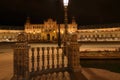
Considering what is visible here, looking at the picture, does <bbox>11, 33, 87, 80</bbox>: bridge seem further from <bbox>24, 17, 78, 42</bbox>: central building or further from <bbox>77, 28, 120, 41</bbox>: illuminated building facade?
<bbox>24, 17, 78, 42</bbox>: central building

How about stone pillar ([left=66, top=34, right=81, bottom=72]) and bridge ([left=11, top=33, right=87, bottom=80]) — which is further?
stone pillar ([left=66, top=34, right=81, bottom=72])

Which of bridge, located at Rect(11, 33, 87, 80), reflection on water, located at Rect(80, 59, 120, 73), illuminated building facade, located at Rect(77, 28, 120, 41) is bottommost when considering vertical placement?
reflection on water, located at Rect(80, 59, 120, 73)

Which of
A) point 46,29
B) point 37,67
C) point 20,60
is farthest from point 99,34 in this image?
point 20,60

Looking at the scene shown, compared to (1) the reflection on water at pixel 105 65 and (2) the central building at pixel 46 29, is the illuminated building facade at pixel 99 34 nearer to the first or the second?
(2) the central building at pixel 46 29

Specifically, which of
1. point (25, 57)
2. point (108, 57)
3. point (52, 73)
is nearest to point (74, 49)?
point (52, 73)

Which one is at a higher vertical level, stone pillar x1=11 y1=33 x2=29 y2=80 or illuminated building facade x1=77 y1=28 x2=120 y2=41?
illuminated building facade x1=77 y1=28 x2=120 y2=41

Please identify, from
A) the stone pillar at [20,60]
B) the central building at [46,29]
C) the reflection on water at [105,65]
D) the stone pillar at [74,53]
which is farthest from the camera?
the central building at [46,29]

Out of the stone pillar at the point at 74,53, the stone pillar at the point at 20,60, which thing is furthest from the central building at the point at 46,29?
the stone pillar at the point at 20,60

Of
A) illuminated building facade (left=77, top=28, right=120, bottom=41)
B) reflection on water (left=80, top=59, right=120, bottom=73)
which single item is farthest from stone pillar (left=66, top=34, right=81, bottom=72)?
illuminated building facade (left=77, top=28, right=120, bottom=41)

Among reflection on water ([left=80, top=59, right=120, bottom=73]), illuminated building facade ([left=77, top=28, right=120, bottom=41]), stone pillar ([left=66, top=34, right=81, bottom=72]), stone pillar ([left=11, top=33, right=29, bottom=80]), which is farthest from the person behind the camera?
illuminated building facade ([left=77, top=28, right=120, bottom=41])

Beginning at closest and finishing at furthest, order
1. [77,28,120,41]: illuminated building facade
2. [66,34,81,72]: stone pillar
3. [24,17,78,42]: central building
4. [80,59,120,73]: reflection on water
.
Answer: [66,34,81,72]: stone pillar
[80,59,120,73]: reflection on water
[77,28,120,41]: illuminated building facade
[24,17,78,42]: central building

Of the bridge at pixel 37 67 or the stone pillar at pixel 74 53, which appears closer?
Result: the bridge at pixel 37 67

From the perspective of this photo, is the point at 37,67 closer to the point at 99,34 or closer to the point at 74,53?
the point at 74,53

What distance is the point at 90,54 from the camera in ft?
56.6
